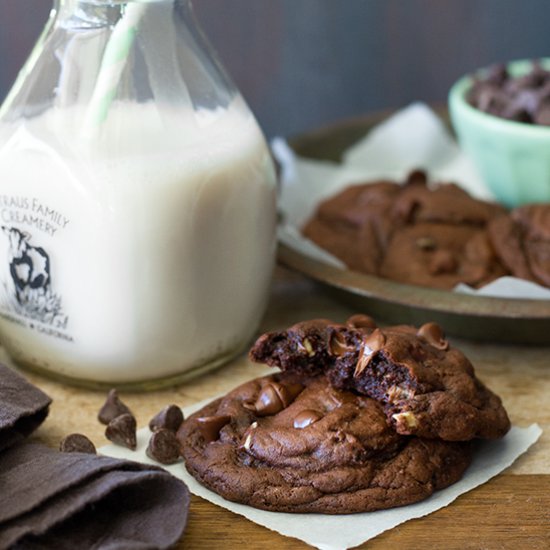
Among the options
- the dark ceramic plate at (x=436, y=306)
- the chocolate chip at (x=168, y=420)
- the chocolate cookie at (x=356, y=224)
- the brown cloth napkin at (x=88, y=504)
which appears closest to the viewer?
the brown cloth napkin at (x=88, y=504)

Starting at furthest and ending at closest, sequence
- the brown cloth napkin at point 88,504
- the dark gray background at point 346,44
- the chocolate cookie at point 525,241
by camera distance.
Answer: the dark gray background at point 346,44, the chocolate cookie at point 525,241, the brown cloth napkin at point 88,504

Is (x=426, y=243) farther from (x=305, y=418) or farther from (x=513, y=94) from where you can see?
(x=305, y=418)

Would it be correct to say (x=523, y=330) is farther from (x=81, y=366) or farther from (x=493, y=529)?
(x=81, y=366)

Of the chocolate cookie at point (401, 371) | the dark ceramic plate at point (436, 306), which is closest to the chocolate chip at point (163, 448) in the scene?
the chocolate cookie at point (401, 371)

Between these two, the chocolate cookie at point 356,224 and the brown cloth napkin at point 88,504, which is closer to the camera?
the brown cloth napkin at point 88,504

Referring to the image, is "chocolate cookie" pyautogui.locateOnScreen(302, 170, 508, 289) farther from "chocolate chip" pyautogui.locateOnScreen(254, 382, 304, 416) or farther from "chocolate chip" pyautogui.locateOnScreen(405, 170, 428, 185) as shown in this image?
"chocolate chip" pyautogui.locateOnScreen(254, 382, 304, 416)

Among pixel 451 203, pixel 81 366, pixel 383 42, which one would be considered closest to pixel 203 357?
pixel 81 366

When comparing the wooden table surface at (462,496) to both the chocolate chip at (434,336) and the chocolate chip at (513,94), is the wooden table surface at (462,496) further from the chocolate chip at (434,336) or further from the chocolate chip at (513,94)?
the chocolate chip at (513,94)
